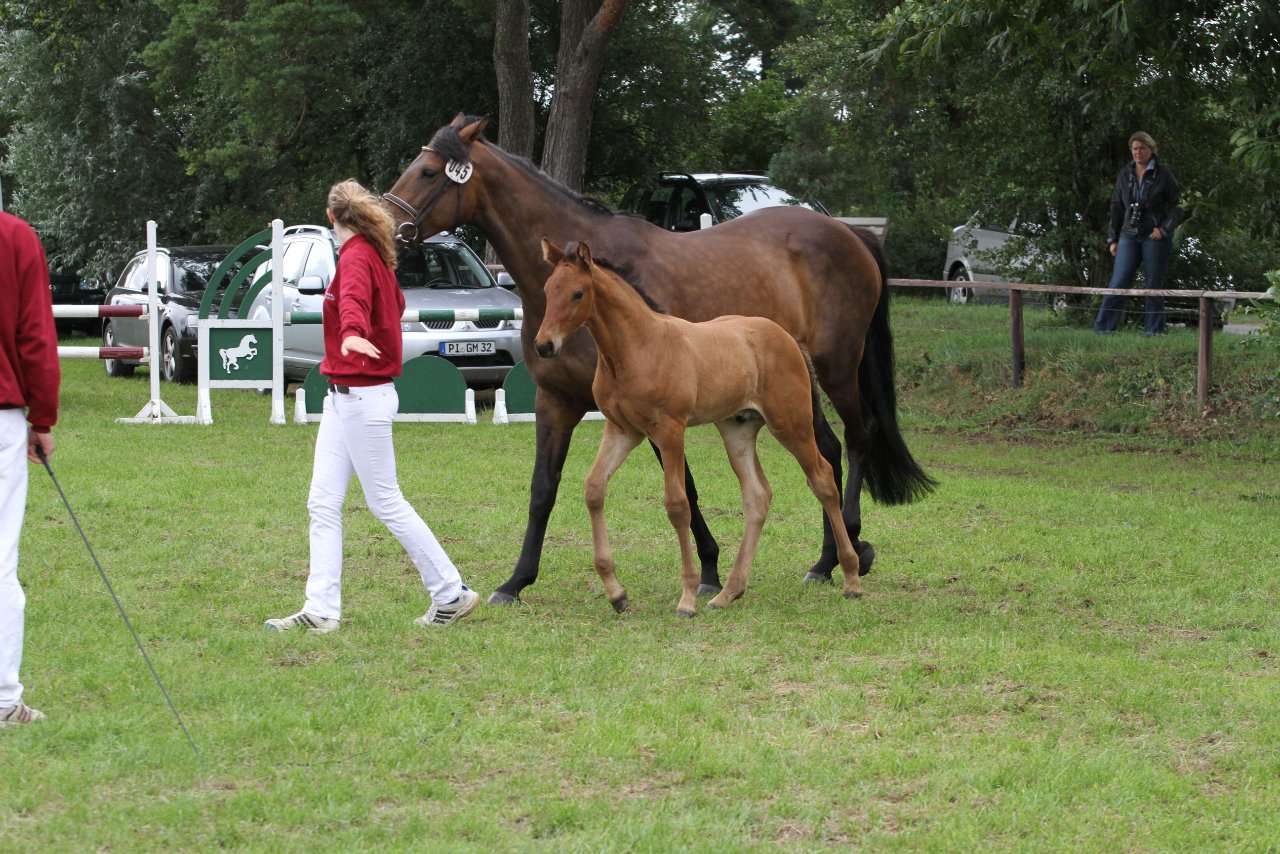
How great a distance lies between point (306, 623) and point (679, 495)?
189 cm

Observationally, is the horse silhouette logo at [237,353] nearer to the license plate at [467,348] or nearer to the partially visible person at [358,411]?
the license plate at [467,348]

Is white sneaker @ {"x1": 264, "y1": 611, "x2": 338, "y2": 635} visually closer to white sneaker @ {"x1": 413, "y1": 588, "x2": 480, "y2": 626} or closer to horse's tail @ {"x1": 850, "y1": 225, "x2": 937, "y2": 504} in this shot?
white sneaker @ {"x1": 413, "y1": 588, "x2": 480, "y2": 626}

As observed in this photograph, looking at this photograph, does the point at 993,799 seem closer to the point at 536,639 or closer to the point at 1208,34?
the point at 536,639

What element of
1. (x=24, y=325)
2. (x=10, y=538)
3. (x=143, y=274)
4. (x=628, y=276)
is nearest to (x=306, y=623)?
(x=10, y=538)

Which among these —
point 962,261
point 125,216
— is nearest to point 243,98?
point 125,216

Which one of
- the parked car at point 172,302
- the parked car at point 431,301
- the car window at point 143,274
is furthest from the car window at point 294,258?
the car window at point 143,274

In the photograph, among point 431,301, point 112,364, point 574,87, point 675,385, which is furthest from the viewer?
point 112,364

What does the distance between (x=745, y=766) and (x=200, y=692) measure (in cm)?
223

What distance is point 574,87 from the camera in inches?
760

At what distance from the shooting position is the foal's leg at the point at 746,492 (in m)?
7.64

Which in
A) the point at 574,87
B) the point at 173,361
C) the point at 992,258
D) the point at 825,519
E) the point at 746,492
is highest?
the point at 574,87

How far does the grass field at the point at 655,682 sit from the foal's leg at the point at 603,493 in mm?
164

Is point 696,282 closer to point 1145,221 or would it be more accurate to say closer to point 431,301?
point 1145,221

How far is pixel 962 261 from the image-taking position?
26.2 meters
